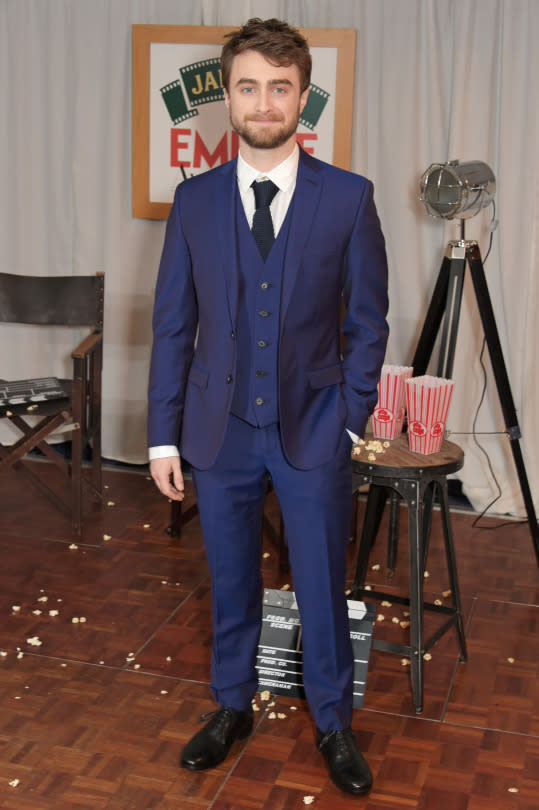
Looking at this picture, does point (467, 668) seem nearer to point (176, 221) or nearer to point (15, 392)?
point (176, 221)

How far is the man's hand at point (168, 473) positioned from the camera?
229 cm

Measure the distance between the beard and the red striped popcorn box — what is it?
1003 millimetres

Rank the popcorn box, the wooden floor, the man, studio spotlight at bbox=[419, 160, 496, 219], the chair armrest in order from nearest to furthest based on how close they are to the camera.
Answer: the man
the wooden floor
the popcorn box
studio spotlight at bbox=[419, 160, 496, 219]
the chair armrest

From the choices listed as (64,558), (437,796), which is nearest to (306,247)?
(437,796)

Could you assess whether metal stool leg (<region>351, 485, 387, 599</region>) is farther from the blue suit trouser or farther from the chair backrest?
the chair backrest

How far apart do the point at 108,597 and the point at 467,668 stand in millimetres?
1269

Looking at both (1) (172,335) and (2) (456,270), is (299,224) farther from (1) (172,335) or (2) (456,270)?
(2) (456,270)

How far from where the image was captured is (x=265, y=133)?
6.75ft

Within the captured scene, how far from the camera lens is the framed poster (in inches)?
167

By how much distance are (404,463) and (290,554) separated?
1.74ft

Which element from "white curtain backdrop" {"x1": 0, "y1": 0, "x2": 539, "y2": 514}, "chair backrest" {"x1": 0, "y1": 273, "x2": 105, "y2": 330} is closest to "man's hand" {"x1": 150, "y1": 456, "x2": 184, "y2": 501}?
"chair backrest" {"x1": 0, "y1": 273, "x2": 105, "y2": 330}

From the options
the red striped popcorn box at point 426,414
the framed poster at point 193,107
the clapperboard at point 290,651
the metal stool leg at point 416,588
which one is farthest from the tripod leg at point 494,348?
the framed poster at point 193,107

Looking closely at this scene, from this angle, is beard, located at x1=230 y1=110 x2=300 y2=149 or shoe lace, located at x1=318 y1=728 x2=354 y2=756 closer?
beard, located at x1=230 y1=110 x2=300 y2=149

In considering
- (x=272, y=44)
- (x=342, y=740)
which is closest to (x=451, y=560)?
(x=342, y=740)
